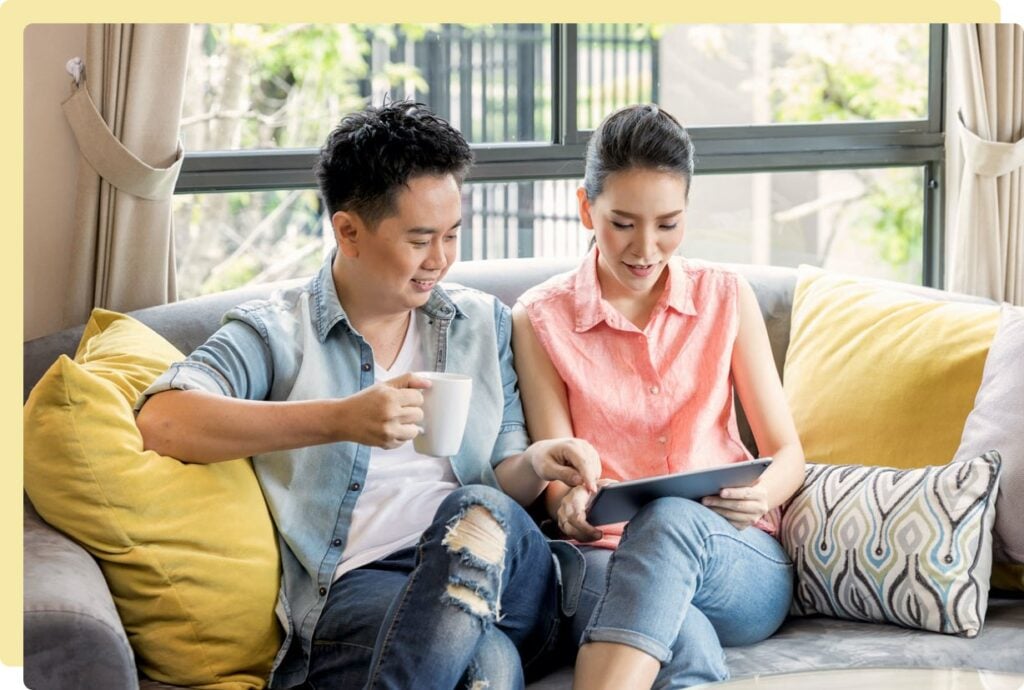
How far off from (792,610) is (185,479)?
107 cm

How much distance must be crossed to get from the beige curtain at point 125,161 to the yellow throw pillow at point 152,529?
0.72 meters

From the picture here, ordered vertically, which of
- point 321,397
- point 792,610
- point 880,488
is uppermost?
point 321,397

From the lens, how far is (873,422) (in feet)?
7.93

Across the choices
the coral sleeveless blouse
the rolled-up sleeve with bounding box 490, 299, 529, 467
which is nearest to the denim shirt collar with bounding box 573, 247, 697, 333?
the coral sleeveless blouse

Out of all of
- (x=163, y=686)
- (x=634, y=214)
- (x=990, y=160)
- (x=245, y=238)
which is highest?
(x=990, y=160)

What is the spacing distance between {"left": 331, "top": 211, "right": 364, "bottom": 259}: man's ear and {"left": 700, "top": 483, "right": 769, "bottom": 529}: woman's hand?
2.27 feet

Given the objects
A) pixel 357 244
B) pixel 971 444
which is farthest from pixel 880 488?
pixel 357 244

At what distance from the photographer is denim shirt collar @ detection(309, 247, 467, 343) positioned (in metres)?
2.07

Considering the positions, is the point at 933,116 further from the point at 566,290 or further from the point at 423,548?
the point at 423,548

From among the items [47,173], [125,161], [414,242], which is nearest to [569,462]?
[414,242]

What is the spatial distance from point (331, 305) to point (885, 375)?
1.08 metres

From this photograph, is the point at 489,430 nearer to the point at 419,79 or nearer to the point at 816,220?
the point at 419,79

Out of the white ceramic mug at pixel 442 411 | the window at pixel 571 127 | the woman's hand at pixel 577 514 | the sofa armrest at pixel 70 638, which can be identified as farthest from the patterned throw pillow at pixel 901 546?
the window at pixel 571 127

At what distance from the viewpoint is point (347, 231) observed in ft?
6.70
